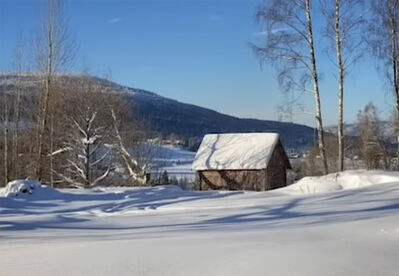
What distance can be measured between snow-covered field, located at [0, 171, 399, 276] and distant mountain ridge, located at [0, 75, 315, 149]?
24.1 meters

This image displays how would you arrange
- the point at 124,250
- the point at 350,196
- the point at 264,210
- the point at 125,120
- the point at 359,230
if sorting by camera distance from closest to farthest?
1. the point at 124,250
2. the point at 359,230
3. the point at 264,210
4. the point at 350,196
5. the point at 125,120

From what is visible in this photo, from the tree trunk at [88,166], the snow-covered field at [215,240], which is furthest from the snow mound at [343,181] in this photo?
the tree trunk at [88,166]

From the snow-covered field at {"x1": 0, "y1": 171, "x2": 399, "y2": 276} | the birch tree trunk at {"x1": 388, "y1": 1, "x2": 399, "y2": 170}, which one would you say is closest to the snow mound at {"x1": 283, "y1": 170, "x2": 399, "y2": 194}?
the snow-covered field at {"x1": 0, "y1": 171, "x2": 399, "y2": 276}

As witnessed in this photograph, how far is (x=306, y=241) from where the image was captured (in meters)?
6.66

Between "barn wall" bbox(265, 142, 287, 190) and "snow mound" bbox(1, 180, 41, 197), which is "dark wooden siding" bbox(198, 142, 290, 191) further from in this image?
"snow mound" bbox(1, 180, 41, 197)

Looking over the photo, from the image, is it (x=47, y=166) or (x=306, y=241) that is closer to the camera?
(x=306, y=241)

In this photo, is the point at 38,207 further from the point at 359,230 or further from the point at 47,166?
the point at 47,166

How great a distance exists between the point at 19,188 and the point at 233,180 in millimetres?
19232

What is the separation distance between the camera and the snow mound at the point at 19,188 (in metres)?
17.3

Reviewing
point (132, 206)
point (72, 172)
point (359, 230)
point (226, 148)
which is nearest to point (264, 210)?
point (132, 206)

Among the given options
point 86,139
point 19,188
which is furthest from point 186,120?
point 19,188

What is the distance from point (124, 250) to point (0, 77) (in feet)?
95.7

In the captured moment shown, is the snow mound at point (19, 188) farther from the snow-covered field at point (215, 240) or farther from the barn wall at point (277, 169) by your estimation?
the barn wall at point (277, 169)

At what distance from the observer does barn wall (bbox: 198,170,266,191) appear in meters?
34.4
